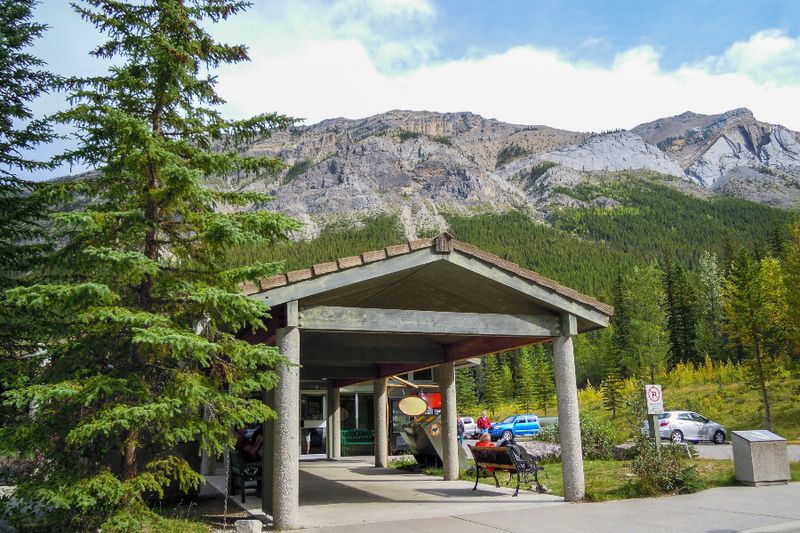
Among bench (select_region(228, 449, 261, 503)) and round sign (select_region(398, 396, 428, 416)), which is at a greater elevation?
round sign (select_region(398, 396, 428, 416))

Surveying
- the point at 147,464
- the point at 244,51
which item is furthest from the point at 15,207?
the point at 147,464

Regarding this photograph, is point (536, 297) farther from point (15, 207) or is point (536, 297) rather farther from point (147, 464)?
point (15, 207)

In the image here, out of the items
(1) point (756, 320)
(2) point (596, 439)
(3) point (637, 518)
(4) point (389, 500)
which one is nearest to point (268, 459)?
(4) point (389, 500)

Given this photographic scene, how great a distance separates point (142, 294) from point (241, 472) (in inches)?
195

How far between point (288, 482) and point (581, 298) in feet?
18.6

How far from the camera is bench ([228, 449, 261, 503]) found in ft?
36.7

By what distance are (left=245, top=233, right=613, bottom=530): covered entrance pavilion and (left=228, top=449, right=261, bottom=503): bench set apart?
80.7 inches

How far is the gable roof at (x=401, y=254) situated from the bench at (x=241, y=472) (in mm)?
4363

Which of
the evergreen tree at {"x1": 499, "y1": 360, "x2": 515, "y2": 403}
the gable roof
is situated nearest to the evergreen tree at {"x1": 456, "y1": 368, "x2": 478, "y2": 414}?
the evergreen tree at {"x1": 499, "y1": 360, "x2": 515, "y2": 403}

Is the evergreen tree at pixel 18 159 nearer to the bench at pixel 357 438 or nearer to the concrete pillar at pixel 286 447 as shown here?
the concrete pillar at pixel 286 447

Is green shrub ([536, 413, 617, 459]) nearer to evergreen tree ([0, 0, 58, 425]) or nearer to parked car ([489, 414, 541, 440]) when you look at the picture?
evergreen tree ([0, 0, 58, 425])

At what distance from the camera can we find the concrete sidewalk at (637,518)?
7.72 m

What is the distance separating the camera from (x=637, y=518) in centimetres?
838

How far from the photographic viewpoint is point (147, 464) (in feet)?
23.0
